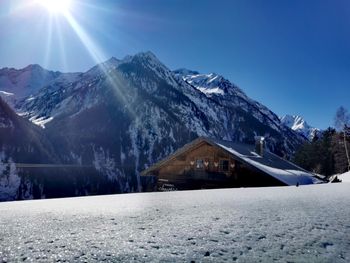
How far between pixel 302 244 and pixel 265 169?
15.8m

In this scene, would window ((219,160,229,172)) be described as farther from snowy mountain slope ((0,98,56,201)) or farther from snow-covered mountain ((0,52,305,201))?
snow-covered mountain ((0,52,305,201))

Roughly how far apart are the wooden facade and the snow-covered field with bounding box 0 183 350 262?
49.4ft

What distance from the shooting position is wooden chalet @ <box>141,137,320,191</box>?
1845 centimetres

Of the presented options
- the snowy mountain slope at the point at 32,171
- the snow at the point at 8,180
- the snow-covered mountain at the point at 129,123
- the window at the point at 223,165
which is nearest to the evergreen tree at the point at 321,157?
the window at the point at 223,165

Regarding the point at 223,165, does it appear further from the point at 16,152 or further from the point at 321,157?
the point at 16,152

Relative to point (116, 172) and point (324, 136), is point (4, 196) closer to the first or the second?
point (116, 172)

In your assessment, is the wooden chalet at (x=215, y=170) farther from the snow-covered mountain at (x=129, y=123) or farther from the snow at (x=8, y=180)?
the snow-covered mountain at (x=129, y=123)

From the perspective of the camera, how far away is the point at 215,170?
20.6 m

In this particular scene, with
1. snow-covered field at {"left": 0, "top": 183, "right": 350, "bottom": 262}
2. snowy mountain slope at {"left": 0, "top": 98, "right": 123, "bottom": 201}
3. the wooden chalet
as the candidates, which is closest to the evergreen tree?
the wooden chalet

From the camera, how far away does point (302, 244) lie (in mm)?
2613

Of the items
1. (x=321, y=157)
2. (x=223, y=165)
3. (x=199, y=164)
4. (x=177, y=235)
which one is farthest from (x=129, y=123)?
(x=177, y=235)

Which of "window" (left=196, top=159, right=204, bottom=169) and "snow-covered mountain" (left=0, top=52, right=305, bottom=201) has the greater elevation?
"snow-covered mountain" (left=0, top=52, right=305, bottom=201)

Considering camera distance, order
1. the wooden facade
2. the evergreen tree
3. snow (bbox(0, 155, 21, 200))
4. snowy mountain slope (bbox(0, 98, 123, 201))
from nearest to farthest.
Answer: the wooden facade, the evergreen tree, snow (bbox(0, 155, 21, 200)), snowy mountain slope (bbox(0, 98, 123, 201))

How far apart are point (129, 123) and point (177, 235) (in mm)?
143495
